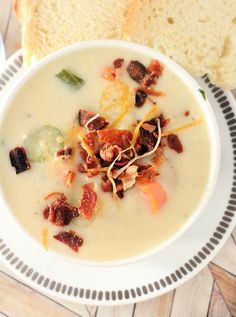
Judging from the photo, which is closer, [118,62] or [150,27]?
[118,62]

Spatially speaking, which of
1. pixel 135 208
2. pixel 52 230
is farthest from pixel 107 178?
pixel 52 230

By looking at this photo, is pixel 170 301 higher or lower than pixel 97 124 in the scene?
lower

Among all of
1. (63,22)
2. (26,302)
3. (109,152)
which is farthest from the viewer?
(26,302)

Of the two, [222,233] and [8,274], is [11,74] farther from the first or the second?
[222,233]

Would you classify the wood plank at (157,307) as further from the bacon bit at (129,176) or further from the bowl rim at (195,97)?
the bacon bit at (129,176)

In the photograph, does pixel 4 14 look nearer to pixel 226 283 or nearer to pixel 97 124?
pixel 97 124

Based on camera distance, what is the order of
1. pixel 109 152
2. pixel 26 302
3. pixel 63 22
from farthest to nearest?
pixel 26 302 → pixel 63 22 → pixel 109 152

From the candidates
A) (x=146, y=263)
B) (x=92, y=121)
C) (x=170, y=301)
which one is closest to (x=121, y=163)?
(x=92, y=121)
